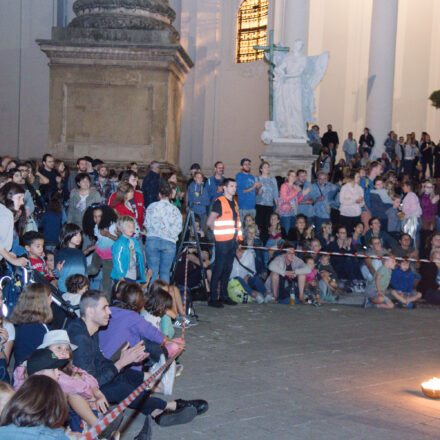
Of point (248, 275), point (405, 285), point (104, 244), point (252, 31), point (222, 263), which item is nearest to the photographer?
point (104, 244)

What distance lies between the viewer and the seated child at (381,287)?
11992 mm

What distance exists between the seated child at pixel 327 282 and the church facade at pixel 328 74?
37.0 feet

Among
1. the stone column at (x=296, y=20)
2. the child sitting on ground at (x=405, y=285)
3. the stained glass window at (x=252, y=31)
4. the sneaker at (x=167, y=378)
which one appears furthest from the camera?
the stained glass window at (x=252, y=31)

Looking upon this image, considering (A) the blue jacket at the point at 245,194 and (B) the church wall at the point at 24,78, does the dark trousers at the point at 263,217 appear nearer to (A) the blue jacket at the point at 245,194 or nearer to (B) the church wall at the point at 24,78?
(A) the blue jacket at the point at 245,194

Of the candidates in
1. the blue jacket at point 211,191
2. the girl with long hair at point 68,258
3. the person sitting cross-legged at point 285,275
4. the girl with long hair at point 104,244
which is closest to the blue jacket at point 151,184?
the blue jacket at point 211,191

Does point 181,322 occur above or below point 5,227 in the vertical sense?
below

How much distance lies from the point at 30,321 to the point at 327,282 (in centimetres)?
745

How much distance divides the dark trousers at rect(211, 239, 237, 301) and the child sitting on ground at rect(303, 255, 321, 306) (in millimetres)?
1582

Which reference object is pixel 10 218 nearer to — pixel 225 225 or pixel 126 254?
pixel 126 254

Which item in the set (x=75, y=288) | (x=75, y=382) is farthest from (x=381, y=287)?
(x=75, y=382)

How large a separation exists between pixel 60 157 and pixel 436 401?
9.16m

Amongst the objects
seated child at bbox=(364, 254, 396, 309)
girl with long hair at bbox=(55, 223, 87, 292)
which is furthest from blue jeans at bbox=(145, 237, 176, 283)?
seated child at bbox=(364, 254, 396, 309)

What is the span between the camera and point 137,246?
875 cm

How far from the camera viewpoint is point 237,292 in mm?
11594
